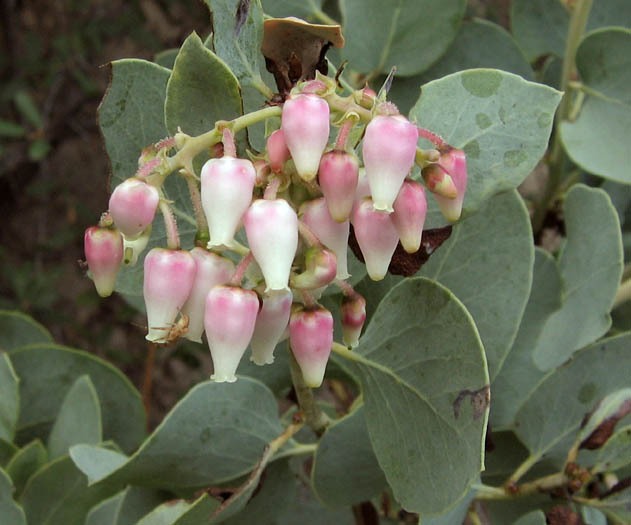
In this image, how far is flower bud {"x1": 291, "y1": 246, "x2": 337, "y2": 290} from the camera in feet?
2.20

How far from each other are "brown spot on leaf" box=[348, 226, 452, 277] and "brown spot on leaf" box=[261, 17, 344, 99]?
0.17 meters

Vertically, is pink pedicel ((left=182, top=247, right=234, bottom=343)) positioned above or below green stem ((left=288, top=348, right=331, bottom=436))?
above

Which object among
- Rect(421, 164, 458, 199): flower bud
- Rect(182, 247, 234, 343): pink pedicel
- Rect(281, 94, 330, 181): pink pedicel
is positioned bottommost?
Result: Rect(182, 247, 234, 343): pink pedicel

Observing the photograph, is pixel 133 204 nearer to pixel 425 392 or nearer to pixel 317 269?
pixel 317 269

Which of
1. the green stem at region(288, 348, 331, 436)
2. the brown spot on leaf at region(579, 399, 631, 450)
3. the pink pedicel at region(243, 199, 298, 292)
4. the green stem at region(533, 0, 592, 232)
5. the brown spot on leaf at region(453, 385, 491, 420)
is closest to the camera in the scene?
the pink pedicel at region(243, 199, 298, 292)

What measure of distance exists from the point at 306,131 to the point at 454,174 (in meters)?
0.15

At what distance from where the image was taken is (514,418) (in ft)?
3.84

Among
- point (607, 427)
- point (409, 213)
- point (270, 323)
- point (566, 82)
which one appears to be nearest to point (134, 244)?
point (270, 323)

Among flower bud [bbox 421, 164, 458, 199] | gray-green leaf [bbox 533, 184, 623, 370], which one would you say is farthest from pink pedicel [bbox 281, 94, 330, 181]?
gray-green leaf [bbox 533, 184, 623, 370]

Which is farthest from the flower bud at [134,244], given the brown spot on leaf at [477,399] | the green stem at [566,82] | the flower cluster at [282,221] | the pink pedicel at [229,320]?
the green stem at [566,82]

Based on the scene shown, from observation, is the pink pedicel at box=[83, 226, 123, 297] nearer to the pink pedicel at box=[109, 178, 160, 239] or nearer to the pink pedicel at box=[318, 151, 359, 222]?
the pink pedicel at box=[109, 178, 160, 239]

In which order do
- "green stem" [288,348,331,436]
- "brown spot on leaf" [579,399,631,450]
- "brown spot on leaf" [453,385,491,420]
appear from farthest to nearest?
"brown spot on leaf" [579,399,631,450], "green stem" [288,348,331,436], "brown spot on leaf" [453,385,491,420]

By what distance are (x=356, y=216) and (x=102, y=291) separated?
0.23 meters

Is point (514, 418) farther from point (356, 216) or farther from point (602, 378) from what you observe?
point (356, 216)
